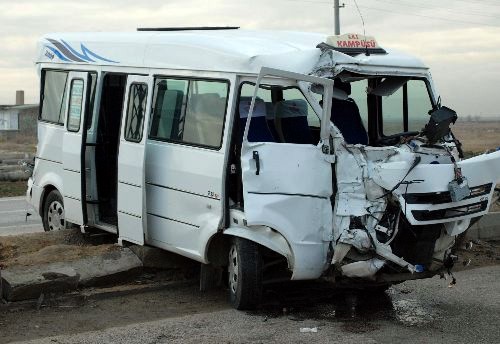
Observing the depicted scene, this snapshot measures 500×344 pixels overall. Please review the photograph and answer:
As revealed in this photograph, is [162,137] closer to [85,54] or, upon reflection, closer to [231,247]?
[231,247]

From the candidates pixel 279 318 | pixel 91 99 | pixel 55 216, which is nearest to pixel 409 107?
pixel 279 318

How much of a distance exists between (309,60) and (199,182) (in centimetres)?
165

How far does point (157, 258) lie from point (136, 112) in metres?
1.65

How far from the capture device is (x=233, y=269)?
26.5ft

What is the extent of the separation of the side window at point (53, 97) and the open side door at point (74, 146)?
287 millimetres

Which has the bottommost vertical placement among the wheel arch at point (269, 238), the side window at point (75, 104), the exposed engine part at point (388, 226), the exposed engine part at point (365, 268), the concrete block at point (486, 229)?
the concrete block at point (486, 229)

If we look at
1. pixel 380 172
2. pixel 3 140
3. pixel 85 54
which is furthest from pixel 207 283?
pixel 3 140

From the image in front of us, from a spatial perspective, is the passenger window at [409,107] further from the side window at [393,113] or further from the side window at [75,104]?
the side window at [75,104]

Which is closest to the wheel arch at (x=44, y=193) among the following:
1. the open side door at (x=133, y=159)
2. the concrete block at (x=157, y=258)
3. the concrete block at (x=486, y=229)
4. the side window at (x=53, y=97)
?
the side window at (x=53, y=97)

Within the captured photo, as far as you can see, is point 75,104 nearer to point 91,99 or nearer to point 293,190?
point 91,99

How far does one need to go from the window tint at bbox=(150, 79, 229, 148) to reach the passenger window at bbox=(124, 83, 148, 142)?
170 millimetres

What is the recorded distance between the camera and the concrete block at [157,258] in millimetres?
9156

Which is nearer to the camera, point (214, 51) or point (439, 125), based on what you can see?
point (439, 125)

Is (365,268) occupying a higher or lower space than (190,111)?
lower
